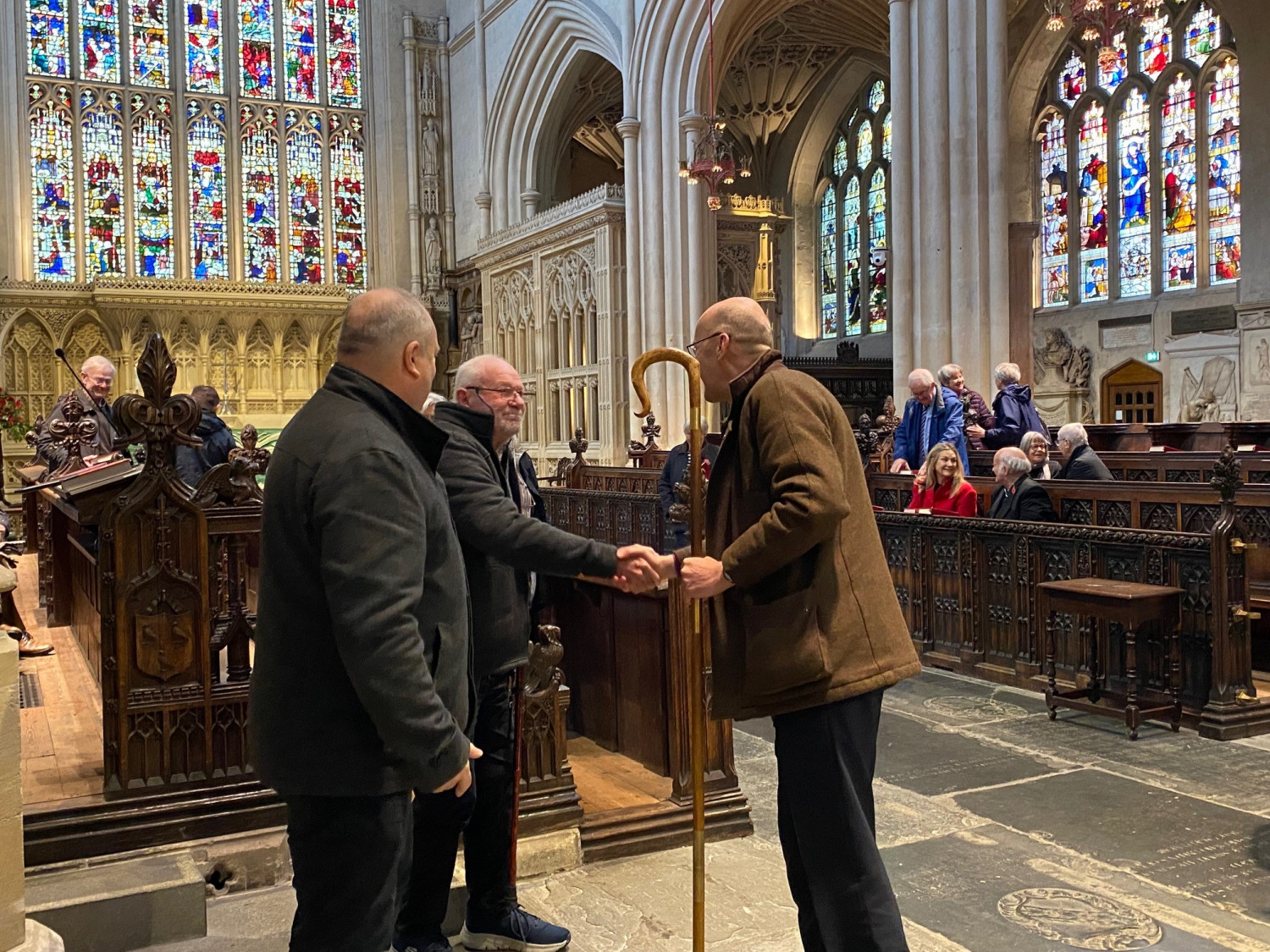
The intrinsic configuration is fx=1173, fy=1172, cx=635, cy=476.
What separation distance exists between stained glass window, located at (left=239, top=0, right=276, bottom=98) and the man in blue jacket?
14957mm

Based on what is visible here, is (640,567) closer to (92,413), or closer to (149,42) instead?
(92,413)

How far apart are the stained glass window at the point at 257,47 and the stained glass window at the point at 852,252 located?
10.8m

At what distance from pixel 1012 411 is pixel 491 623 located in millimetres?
6402

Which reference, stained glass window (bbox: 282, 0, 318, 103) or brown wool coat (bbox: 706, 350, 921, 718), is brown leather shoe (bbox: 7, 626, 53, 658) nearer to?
brown wool coat (bbox: 706, 350, 921, 718)

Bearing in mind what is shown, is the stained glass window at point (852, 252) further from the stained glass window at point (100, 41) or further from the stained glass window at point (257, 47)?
the stained glass window at point (100, 41)

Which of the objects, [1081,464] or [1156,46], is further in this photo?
[1156,46]

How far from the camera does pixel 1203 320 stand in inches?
632

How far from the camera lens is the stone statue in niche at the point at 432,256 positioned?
20.0m

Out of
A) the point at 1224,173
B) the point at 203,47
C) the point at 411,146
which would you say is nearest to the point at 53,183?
the point at 203,47

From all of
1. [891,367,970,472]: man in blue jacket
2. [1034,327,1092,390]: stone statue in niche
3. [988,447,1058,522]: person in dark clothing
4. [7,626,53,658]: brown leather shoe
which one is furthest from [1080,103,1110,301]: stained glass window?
[7,626,53,658]: brown leather shoe

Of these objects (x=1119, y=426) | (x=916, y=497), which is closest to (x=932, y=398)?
(x=916, y=497)

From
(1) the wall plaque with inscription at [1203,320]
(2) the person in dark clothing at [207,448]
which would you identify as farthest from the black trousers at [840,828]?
(1) the wall plaque with inscription at [1203,320]

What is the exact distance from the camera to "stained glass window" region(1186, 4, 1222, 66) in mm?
16141

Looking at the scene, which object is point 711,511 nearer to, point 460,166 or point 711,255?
point 711,255
